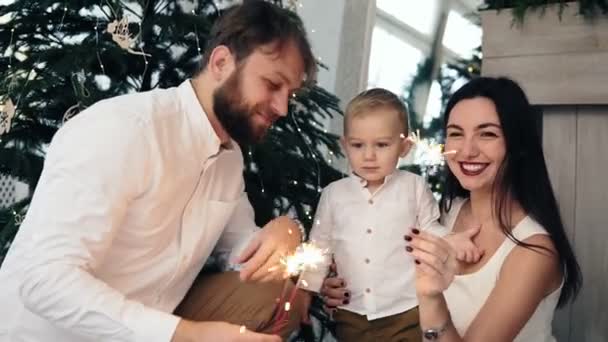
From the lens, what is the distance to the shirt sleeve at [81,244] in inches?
47.5

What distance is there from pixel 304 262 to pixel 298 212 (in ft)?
1.33

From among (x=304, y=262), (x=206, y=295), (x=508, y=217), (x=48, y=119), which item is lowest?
(x=206, y=295)

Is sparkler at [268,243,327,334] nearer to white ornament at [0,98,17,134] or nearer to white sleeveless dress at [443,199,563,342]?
white sleeveless dress at [443,199,563,342]

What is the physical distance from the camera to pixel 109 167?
50.3 inches

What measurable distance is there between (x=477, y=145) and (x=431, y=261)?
0.40m

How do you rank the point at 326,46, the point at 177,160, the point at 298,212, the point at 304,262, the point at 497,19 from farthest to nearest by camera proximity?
the point at 326,46, the point at 497,19, the point at 298,212, the point at 304,262, the point at 177,160

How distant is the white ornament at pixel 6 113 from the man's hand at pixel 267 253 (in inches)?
24.9

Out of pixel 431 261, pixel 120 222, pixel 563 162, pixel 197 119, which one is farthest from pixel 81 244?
pixel 563 162

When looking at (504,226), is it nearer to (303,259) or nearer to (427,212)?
(427,212)

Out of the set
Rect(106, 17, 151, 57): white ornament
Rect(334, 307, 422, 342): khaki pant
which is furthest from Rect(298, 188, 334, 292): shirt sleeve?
Rect(106, 17, 151, 57): white ornament

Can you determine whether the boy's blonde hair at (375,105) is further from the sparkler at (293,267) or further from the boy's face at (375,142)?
the sparkler at (293,267)

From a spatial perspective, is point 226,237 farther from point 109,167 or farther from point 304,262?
point 109,167

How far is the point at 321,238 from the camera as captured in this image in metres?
1.81

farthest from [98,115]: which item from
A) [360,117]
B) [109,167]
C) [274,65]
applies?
[360,117]
